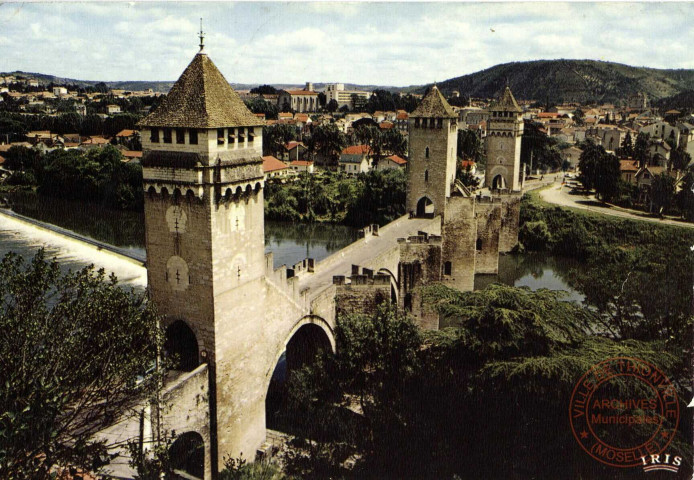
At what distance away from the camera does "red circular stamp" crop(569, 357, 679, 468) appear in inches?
522

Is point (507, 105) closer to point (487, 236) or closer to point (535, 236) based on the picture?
point (535, 236)

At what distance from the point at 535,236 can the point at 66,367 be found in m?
36.6

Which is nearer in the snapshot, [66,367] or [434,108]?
[66,367]

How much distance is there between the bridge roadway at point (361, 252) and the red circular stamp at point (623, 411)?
29.4ft

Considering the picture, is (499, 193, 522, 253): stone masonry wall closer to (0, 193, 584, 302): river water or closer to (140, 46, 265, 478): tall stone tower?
(0, 193, 584, 302): river water

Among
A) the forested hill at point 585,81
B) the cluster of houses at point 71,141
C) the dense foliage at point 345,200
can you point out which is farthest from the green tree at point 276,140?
the forested hill at point 585,81

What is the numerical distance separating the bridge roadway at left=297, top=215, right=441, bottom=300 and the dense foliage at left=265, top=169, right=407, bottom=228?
1779cm

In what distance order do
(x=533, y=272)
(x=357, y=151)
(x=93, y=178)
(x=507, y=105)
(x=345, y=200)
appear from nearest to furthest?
(x=533, y=272) < (x=507, y=105) < (x=345, y=200) < (x=93, y=178) < (x=357, y=151)

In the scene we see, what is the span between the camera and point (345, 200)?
57.1 m

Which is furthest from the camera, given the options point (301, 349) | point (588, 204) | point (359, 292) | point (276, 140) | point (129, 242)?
point (276, 140)

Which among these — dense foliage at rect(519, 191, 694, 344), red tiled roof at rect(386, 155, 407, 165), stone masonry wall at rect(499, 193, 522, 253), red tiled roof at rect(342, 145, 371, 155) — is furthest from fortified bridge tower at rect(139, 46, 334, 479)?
red tiled roof at rect(342, 145, 371, 155)

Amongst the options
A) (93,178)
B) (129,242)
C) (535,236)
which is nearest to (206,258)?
(535,236)

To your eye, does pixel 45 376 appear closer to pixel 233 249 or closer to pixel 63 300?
pixel 63 300

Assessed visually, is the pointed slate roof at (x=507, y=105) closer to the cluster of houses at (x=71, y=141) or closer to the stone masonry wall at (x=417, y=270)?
the stone masonry wall at (x=417, y=270)
